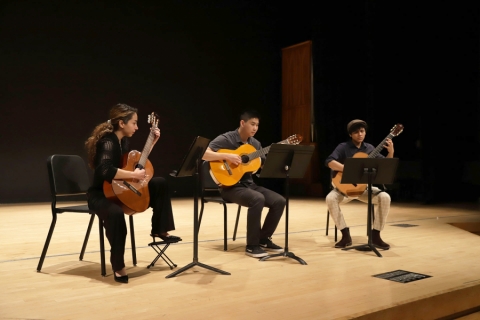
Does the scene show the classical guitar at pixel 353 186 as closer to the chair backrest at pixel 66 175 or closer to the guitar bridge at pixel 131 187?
the guitar bridge at pixel 131 187

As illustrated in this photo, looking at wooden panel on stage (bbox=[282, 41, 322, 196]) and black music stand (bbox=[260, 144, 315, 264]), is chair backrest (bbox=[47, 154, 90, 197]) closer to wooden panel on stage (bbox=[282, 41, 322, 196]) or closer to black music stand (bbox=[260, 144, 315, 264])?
black music stand (bbox=[260, 144, 315, 264])

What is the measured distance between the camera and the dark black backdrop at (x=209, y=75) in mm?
7809

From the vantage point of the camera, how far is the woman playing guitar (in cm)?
292

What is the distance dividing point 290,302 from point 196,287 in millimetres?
557

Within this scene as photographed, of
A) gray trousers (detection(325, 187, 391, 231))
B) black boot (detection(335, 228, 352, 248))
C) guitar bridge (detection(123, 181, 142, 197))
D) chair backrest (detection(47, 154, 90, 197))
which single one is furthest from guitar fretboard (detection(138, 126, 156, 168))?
black boot (detection(335, 228, 352, 248))

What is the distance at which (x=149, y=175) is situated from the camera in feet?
10.3

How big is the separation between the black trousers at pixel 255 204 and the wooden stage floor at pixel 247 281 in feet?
0.78

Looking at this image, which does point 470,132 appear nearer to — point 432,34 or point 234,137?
point 432,34

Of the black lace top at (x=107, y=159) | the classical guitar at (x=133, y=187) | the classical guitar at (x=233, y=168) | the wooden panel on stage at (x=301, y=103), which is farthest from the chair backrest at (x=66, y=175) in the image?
the wooden panel on stage at (x=301, y=103)

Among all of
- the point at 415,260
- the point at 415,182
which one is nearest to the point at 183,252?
the point at 415,260

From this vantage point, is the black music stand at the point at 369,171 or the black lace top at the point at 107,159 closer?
the black lace top at the point at 107,159

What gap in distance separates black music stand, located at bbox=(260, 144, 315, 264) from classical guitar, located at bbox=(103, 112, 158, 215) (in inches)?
30.3

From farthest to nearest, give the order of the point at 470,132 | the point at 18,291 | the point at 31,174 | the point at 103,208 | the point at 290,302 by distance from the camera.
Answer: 1. the point at 470,132
2. the point at 31,174
3. the point at 103,208
4. the point at 18,291
5. the point at 290,302

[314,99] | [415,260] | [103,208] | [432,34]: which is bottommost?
[415,260]
